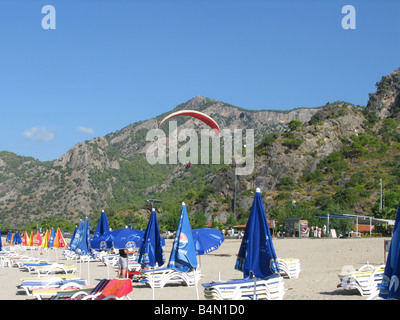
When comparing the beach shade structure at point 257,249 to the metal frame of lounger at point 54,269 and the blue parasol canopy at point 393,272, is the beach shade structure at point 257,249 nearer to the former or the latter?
the blue parasol canopy at point 393,272

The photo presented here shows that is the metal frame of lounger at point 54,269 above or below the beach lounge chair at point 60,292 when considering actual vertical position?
below

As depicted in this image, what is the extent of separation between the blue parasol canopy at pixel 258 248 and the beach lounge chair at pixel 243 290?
1955 millimetres

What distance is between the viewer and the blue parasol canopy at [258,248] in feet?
25.8

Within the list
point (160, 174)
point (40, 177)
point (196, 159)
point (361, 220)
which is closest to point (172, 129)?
point (160, 174)

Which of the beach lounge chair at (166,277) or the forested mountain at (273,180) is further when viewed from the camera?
the forested mountain at (273,180)

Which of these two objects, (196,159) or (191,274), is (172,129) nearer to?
(196,159)

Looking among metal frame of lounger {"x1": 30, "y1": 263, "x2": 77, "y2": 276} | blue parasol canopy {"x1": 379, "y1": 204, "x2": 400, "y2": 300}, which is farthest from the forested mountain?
blue parasol canopy {"x1": 379, "y1": 204, "x2": 400, "y2": 300}

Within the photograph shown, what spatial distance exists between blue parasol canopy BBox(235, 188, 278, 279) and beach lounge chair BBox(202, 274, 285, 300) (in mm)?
1955

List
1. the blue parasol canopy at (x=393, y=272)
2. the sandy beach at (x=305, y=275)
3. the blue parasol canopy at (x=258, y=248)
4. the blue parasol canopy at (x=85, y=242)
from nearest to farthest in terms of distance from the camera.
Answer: the blue parasol canopy at (x=393, y=272), the blue parasol canopy at (x=258, y=248), the sandy beach at (x=305, y=275), the blue parasol canopy at (x=85, y=242)

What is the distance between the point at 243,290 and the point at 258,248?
7.88 feet

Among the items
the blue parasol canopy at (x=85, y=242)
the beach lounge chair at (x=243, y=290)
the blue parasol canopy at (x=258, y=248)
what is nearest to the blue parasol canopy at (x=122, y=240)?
the blue parasol canopy at (x=85, y=242)

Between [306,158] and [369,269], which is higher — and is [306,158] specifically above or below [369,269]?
above
